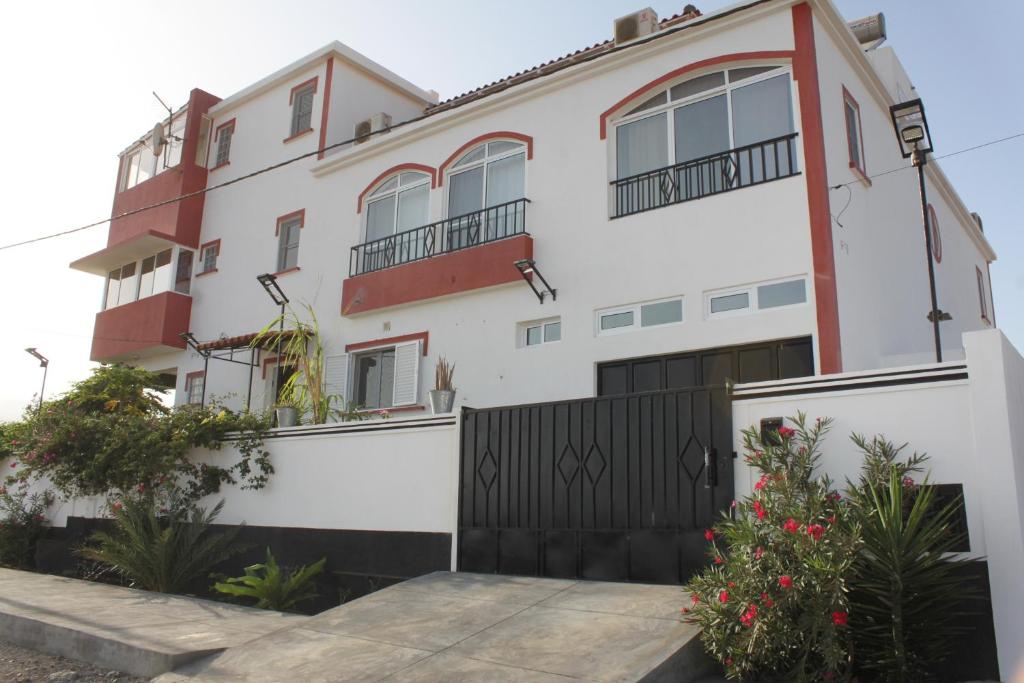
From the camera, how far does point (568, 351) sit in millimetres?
12383

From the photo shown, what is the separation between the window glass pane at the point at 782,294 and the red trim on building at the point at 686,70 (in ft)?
10.4

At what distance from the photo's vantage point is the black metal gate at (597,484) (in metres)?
7.51

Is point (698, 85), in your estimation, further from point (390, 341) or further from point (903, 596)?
point (903, 596)

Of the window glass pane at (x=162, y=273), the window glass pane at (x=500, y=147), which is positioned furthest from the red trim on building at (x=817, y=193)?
the window glass pane at (x=162, y=273)

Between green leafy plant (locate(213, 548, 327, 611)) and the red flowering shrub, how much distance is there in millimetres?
5520

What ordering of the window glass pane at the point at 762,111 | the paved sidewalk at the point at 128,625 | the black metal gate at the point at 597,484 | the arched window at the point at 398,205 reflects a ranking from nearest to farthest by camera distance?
the paved sidewalk at the point at 128,625, the black metal gate at the point at 597,484, the window glass pane at the point at 762,111, the arched window at the point at 398,205

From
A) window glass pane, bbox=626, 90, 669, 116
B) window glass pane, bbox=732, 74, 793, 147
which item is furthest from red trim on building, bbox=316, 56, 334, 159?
window glass pane, bbox=732, 74, 793, 147

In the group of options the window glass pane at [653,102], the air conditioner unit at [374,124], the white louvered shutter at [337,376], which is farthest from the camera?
the air conditioner unit at [374,124]

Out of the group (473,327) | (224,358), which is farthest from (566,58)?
(224,358)

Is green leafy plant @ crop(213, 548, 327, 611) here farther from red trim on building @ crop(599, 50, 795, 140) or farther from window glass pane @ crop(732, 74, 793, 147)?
window glass pane @ crop(732, 74, 793, 147)

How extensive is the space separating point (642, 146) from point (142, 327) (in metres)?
13.1

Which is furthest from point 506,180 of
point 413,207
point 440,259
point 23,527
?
point 23,527

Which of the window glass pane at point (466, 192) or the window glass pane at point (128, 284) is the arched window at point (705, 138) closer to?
the window glass pane at point (466, 192)

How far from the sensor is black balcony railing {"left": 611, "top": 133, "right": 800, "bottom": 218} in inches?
442
